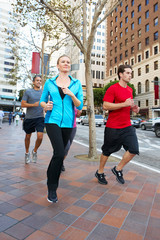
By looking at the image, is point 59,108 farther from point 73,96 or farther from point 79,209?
point 79,209

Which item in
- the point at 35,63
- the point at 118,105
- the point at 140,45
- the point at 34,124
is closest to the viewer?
the point at 118,105

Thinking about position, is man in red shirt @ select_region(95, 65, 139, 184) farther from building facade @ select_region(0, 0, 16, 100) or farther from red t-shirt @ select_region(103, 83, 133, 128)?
building facade @ select_region(0, 0, 16, 100)

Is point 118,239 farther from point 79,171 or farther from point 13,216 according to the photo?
point 79,171

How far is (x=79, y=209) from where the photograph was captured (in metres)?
2.37

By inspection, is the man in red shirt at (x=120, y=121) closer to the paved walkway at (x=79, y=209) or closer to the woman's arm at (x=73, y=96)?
the paved walkway at (x=79, y=209)

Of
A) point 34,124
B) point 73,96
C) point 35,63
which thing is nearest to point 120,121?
point 73,96

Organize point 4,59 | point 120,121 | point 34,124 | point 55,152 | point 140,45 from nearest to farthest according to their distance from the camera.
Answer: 1. point 55,152
2. point 120,121
3. point 34,124
4. point 140,45
5. point 4,59

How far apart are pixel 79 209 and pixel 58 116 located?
111 cm

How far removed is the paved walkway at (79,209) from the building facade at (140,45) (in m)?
31.7

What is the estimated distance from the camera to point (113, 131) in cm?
322

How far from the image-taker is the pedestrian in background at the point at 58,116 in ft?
8.12

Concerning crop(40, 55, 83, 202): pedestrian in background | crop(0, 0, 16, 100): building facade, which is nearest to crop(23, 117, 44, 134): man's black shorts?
crop(40, 55, 83, 202): pedestrian in background

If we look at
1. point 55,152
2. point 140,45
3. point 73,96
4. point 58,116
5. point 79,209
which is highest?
point 140,45

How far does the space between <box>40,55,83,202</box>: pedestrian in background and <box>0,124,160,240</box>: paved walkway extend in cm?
31
